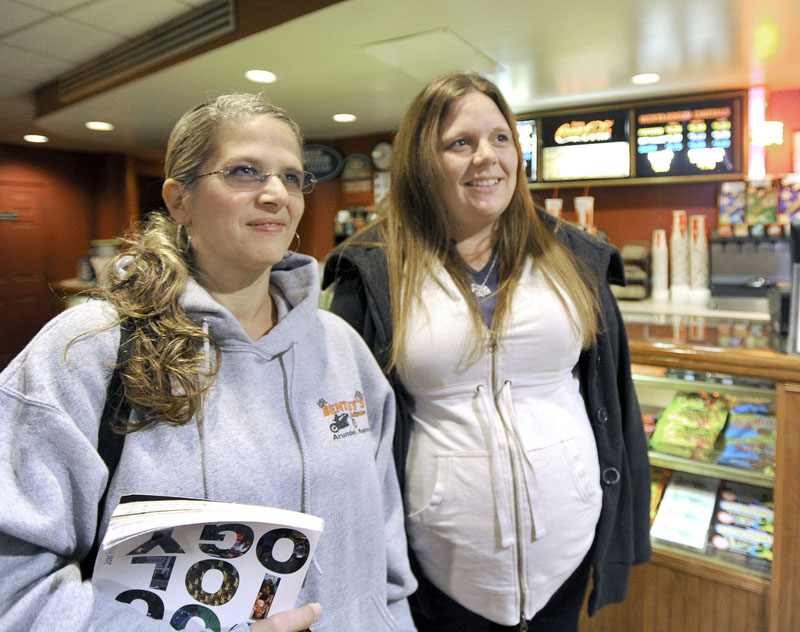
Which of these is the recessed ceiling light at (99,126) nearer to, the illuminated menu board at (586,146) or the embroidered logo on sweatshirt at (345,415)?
the illuminated menu board at (586,146)

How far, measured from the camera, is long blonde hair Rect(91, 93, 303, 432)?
87 cm

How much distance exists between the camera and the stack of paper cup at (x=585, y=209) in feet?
15.3

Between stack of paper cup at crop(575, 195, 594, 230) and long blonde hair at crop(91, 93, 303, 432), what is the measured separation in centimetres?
401

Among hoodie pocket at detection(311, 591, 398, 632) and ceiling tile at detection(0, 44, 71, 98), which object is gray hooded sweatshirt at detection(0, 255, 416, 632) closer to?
hoodie pocket at detection(311, 591, 398, 632)

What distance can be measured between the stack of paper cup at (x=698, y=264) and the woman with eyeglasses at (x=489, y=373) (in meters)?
3.08

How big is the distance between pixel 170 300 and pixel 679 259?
419 centimetres

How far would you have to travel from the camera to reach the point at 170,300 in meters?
0.94

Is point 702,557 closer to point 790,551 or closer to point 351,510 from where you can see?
point 790,551

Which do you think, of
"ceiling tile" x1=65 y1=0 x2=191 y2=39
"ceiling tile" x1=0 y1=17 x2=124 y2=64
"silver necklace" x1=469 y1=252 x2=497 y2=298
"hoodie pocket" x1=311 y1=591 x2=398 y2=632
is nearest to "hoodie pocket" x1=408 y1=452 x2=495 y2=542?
"hoodie pocket" x1=311 y1=591 x2=398 y2=632

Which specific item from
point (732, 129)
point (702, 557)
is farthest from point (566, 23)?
point (702, 557)

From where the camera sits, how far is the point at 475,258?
148 centimetres

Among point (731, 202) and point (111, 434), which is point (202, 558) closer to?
point (111, 434)

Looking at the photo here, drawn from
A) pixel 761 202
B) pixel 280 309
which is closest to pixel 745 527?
pixel 280 309

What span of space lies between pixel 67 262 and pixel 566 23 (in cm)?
752
